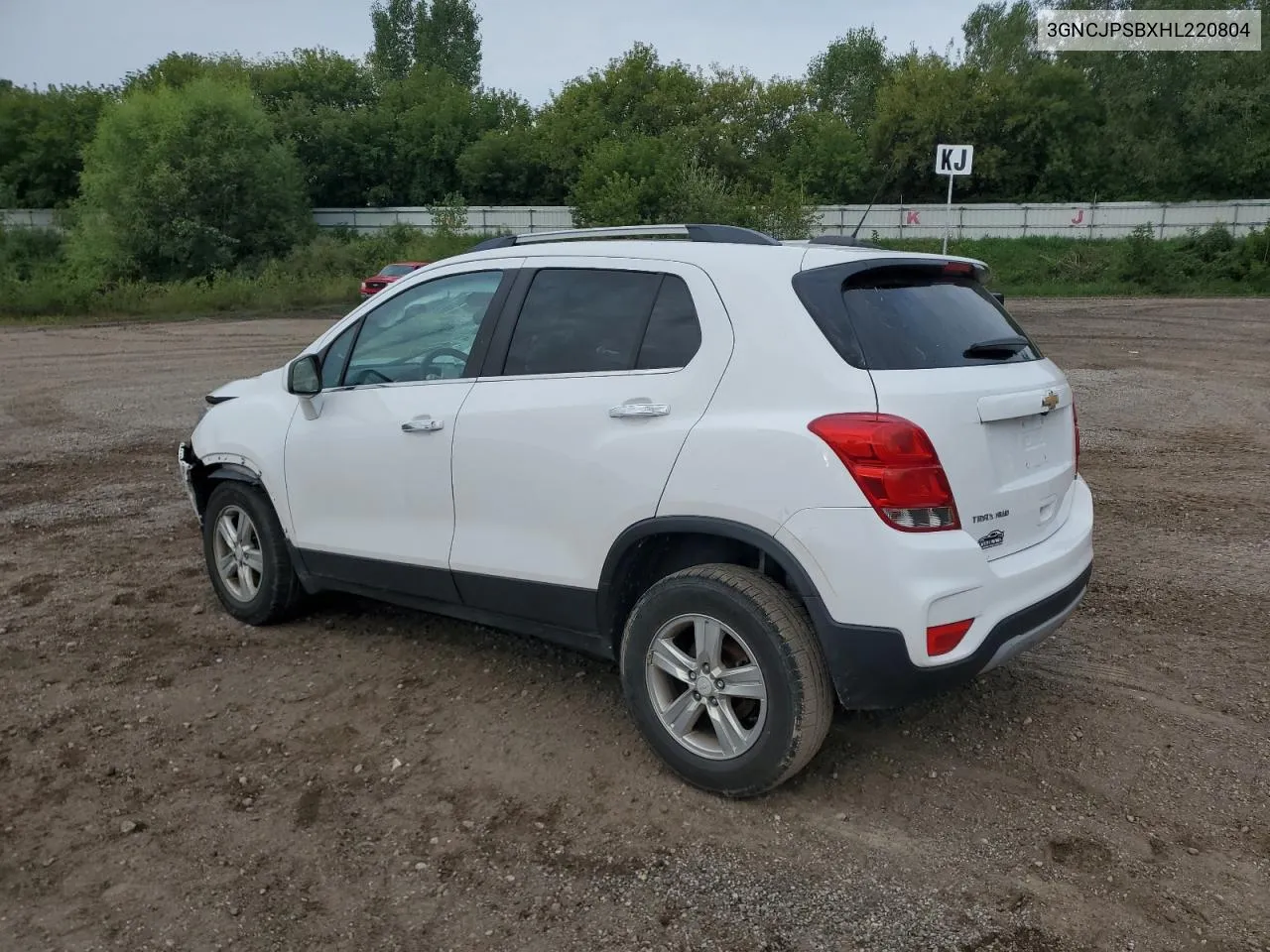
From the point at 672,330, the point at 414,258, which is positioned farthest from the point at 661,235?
the point at 414,258

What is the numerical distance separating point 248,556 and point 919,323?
3.40m

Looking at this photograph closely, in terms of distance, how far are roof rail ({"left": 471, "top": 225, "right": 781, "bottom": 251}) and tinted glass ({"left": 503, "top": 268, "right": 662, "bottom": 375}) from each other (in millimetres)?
245

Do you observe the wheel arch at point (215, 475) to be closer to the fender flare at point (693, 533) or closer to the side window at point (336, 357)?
the side window at point (336, 357)

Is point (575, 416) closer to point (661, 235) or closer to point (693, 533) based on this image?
point (693, 533)

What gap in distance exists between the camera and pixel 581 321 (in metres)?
3.85

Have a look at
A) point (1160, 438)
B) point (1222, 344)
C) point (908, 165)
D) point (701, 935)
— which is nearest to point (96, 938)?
point (701, 935)

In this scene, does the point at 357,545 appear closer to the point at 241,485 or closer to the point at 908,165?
the point at 241,485

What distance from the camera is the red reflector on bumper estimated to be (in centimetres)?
308

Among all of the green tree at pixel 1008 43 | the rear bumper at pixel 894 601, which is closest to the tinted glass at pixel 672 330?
the rear bumper at pixel 894 601

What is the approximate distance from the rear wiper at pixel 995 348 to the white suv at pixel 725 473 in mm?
11

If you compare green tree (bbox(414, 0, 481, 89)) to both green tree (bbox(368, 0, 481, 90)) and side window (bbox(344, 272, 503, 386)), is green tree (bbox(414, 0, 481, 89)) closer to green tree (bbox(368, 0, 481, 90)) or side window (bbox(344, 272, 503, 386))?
green tree (bbox(368, 0, 481, 90))

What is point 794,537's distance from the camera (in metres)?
3.16

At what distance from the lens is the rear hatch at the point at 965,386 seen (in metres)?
3.17

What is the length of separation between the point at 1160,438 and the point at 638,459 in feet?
25.2
